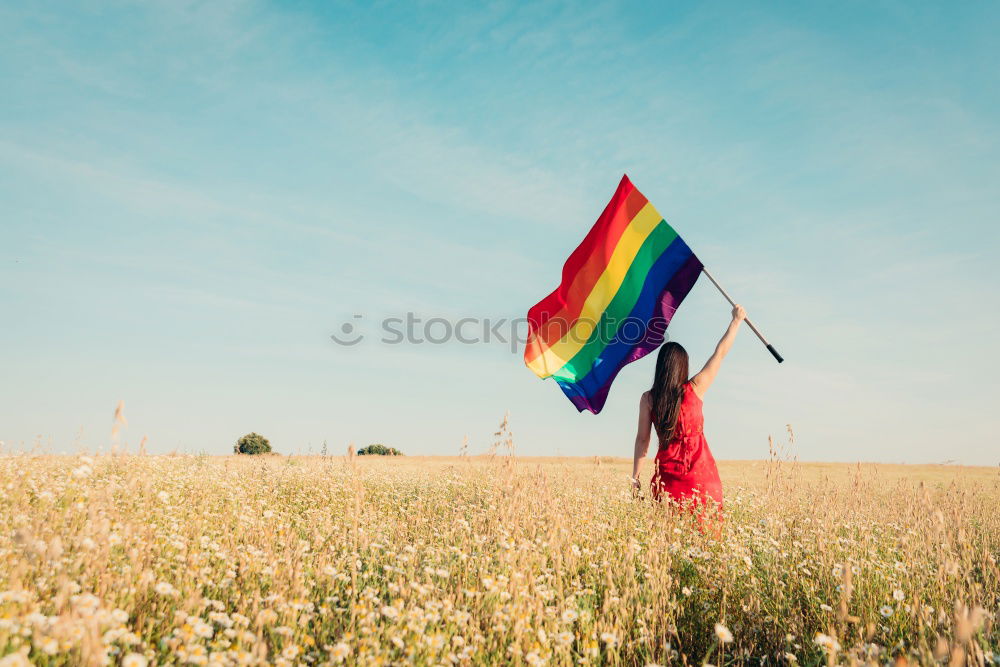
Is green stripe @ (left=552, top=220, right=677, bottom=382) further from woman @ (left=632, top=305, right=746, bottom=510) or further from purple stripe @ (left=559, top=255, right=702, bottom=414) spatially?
woman @ (left=632, top=305, right=746, bottom=510)

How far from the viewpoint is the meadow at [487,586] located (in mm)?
2836

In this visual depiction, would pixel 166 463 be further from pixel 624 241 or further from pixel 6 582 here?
pixel 624 241

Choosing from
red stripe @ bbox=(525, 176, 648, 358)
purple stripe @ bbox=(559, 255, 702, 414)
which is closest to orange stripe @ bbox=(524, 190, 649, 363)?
red stripe @ bbox=(525, 176, 648, 358)

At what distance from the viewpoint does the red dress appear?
20.7 feet

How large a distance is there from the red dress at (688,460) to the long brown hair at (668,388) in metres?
0.09

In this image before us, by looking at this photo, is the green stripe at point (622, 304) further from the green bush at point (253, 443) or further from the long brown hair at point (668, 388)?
the green bush at point (253, 443)

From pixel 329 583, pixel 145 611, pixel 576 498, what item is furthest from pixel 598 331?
pixel 145 611

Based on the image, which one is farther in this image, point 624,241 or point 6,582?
point 624,241

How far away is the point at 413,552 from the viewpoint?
4285 millimetres

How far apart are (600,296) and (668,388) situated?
2.52 metres

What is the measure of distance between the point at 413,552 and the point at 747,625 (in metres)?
2.22

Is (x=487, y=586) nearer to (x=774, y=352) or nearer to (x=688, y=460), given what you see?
(x=688, y=460)

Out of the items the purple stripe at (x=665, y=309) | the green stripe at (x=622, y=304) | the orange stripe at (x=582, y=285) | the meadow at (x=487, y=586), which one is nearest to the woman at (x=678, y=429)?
the meadow at (x=487, y=586)

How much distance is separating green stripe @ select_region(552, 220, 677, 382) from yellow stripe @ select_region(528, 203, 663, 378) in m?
0.06
